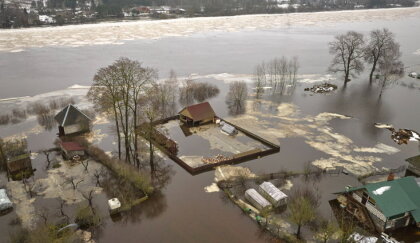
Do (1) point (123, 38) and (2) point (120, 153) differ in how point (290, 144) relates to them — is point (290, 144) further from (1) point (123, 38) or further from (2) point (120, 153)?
(1) point (123, 38)

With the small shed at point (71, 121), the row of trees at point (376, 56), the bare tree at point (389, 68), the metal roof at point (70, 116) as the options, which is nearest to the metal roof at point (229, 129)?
the small shed at point (71, 121)

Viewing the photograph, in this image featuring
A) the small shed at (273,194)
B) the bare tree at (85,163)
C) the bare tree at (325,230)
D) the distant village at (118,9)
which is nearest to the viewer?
the bare tree at (325,230)

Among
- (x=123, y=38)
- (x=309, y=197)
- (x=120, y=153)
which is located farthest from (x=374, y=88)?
(x=123, y=38)

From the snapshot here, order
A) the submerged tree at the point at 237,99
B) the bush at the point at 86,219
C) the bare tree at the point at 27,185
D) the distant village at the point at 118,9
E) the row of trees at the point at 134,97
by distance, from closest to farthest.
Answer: the bush at the point at 86,219 < the bare tree at the point at 27,185 < the row of trees at the point at 134,97 < the submerged tree at the point at 237,99 < the distant village at the point at 118,9

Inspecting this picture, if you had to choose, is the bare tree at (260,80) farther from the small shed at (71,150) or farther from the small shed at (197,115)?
the small shed at (71,150)

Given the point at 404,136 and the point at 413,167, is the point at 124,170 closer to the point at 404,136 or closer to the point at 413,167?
the point at 413,167

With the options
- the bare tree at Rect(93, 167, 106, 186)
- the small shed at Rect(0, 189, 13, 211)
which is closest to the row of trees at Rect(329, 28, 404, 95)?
the bare tree at Rect(93, 167, 106, 186)
